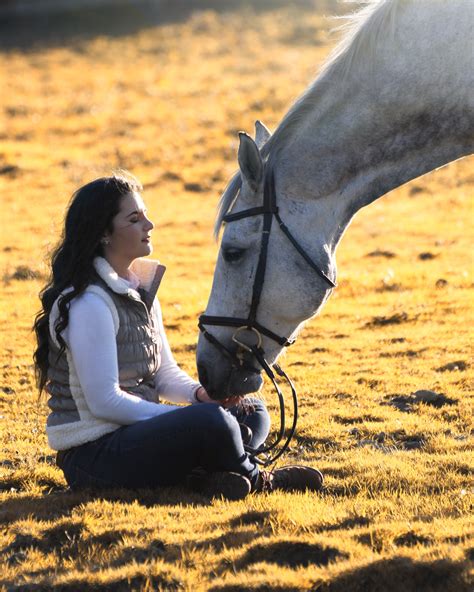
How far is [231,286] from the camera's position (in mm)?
4922

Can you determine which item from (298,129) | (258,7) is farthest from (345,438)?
(258,7)

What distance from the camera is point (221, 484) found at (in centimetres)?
517

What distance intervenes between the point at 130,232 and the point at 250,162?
851mm

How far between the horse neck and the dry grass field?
1500 millimetres

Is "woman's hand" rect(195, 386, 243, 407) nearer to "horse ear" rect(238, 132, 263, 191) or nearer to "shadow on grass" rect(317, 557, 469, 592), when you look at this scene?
"horse ear" rect(238, 132, 263, 191)

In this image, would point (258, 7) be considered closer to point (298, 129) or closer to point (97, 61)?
point (97, 61)

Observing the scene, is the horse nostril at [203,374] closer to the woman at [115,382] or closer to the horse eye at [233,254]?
the woman at [115,382]

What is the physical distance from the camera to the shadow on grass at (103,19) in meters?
46.2

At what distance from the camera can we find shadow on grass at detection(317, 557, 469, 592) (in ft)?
13.0

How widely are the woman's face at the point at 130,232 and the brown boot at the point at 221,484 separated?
4.10ft

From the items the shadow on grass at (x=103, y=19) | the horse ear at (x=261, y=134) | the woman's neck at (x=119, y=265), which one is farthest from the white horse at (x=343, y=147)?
the shadow on grass at (x=103, y=19)

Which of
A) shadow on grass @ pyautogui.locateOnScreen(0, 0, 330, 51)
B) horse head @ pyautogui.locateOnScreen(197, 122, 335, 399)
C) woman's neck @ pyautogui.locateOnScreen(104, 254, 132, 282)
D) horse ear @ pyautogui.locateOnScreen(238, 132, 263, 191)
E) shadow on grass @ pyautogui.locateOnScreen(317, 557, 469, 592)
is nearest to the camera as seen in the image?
shadow on grass @ pyautogui.locateOnScreen(317, 557, 469, 592)

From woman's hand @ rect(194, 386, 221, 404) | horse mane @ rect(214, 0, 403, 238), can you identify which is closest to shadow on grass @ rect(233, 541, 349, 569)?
woman's hand @ rect(194, 386, 221, 404)

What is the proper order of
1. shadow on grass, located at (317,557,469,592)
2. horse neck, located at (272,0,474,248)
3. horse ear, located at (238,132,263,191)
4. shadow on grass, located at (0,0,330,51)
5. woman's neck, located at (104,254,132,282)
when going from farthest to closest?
1. shadow on grass, located at (0,0,330,51)
2. woman's neck, located at (104,254,132,282)
3. horse neck, located at (272,0,474,248)
4. horse ear, located at (238,132,263,191)
5. shadow on grass, located at (317,557,469,592)
